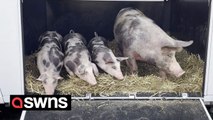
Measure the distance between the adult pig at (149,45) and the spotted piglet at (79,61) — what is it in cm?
23

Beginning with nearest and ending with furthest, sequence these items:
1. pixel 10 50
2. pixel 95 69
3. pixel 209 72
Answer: pixel 10 50 → pixel 209 72 → pixel 95 69

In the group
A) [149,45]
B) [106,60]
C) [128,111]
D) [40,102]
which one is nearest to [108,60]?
[106,60]

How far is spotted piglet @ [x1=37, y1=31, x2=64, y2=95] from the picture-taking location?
2033mm

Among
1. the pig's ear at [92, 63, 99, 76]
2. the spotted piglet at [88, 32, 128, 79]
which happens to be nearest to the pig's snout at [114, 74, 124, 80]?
the spotted piglet at [88, 32, 128, 79]

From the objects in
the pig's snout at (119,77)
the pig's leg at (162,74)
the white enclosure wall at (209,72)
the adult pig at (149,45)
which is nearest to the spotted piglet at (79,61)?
the pig's snout at (119,77)

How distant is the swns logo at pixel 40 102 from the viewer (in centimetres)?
198

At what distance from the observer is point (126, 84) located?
2123 mm

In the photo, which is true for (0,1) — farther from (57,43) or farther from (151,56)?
(151,56)

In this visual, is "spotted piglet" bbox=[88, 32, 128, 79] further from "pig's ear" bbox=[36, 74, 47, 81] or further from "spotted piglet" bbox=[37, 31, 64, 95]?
"pig's ear" bbox=[36, 74, 47, 81]

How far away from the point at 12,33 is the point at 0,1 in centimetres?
17

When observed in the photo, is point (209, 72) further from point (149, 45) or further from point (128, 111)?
point (128, 111)

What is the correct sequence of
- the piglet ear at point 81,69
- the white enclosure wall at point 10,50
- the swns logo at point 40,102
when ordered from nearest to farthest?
the white enclosure wall at point 10,50 < the swns logo at point 40,102 < the piglet ear at point 81,69

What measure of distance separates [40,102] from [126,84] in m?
0.49

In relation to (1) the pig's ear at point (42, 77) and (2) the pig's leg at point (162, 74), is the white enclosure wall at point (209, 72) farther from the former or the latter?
(1) the pig's ear at point (42, 77)
